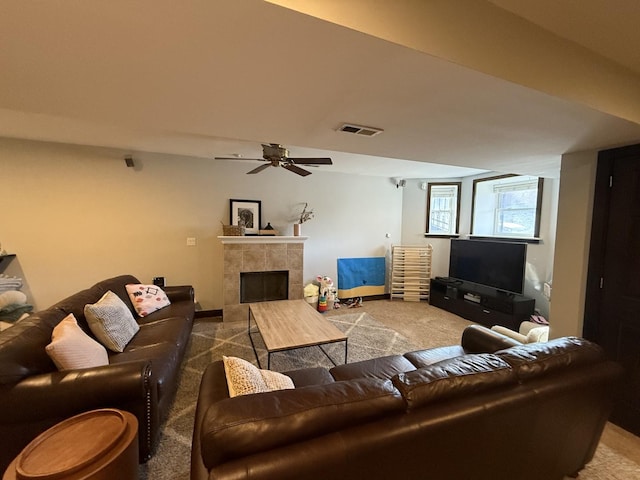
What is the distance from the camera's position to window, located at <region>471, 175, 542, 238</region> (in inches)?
163

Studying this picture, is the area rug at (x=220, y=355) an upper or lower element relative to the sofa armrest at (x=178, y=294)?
lower

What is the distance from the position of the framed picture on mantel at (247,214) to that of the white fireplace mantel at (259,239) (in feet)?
0.80

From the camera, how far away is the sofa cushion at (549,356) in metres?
1.30

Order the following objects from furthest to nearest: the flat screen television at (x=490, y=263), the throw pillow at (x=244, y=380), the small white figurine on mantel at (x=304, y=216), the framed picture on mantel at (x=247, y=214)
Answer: the small white figurine on mantel at (x=304, y=216)
the framed picture on mantel at (x=247, y=214)
the flat screen television at (x=490, y=263)
the throw pillow at (x=244, y=380)

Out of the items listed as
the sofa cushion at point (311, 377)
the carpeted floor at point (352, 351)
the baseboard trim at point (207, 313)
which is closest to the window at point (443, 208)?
the carpeted floor at point (352, 351)

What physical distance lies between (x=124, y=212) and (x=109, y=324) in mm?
2277

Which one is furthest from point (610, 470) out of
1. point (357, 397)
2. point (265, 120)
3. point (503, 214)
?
point (503, 214)

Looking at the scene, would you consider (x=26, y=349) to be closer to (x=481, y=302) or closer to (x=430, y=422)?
(x=430, y=422)

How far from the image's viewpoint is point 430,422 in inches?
40.9

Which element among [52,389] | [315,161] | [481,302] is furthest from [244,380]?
[481,302]

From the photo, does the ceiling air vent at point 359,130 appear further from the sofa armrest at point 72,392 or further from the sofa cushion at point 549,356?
the sofa armrest at point 72,392

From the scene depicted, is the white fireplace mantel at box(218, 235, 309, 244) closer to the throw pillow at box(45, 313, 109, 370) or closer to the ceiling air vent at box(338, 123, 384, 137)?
the throw pillow at box(45, 313, 109, 370)

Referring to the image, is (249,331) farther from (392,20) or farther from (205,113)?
(392,20)

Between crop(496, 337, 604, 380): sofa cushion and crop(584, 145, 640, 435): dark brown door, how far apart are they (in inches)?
37.1
